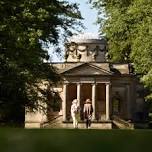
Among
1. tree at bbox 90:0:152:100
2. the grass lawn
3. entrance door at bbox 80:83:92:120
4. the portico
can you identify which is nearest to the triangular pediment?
the portico

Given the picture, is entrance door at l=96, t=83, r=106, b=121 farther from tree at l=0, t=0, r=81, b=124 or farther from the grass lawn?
the grass lawn

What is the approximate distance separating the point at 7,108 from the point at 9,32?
24.3ft

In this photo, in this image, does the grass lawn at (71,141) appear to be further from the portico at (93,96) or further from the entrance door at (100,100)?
the entrance door at (100,100)

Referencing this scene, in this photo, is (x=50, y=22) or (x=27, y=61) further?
(x=50, y=22)

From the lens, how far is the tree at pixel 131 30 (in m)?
28.6

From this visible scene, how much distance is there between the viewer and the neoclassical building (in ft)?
220

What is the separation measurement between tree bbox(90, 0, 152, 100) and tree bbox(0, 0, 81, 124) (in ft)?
9.43

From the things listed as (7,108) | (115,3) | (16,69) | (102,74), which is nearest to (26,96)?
(7,108)

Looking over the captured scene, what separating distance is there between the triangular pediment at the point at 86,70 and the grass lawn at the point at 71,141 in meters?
65.3

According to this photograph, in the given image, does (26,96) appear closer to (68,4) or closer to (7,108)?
(7,108)

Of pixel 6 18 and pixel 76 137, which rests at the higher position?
pixel 6 18

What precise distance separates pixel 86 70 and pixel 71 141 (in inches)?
2594

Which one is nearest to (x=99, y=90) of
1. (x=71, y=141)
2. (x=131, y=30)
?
(x=131, y=30)

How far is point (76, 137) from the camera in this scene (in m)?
1.53
